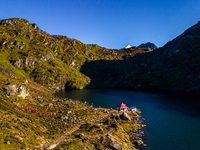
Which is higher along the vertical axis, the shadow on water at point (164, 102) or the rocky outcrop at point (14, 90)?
the rocky outcrop at point (14, 90)

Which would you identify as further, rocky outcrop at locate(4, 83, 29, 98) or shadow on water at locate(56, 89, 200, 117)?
shadow on water at locate(56, 89, 200, 117)

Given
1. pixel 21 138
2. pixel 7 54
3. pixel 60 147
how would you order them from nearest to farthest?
pixel 21 138 < pixel 60 147 < pixel 7 54

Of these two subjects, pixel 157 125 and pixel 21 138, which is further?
pixel 157 125

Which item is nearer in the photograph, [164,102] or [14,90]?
[14,90]

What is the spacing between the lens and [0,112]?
3934 centimetres

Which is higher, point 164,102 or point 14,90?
point 14,90

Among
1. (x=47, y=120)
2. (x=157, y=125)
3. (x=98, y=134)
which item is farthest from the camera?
(x=157, y=125)

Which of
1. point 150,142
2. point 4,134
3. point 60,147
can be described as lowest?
point 150,142

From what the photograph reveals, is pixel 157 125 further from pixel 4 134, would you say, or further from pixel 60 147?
pixel 4 134

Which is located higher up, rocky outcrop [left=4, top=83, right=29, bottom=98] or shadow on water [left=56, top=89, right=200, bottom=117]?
rocky outcrop [left=4, top=83, right=29, bottom=98]

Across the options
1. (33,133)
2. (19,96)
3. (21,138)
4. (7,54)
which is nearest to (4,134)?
(21,138)

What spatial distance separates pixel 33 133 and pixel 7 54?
204202mm

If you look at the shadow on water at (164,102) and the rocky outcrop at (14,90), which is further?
the shadow on water at (164,102)

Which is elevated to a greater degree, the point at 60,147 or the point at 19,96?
the point at 19,96
